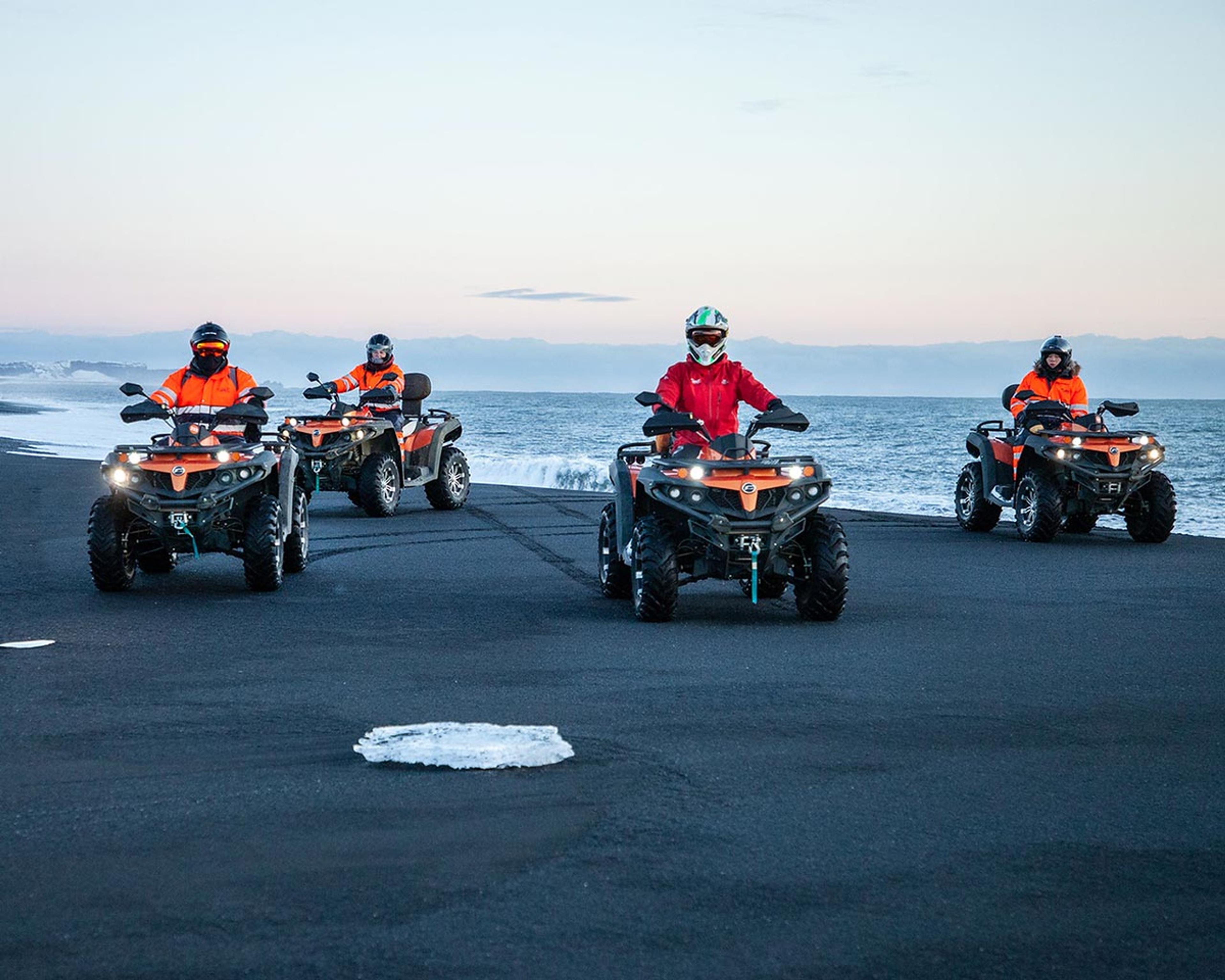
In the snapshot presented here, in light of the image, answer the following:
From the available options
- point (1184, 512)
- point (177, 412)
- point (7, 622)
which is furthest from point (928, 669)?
point (1184, 512)

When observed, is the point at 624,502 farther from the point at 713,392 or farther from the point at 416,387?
the point at 416,387

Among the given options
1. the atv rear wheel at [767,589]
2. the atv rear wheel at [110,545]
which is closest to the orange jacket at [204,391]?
the atv rear wheel at [110,545]

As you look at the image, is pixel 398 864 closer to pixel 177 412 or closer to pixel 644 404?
pixel 644 404

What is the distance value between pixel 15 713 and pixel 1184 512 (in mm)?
23264

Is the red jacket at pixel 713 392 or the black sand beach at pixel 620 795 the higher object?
the red jacket at pixel 713 392

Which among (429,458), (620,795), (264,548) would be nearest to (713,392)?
(264,548)

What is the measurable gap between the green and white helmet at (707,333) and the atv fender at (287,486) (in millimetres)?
3795

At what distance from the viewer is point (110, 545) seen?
39.3 feet

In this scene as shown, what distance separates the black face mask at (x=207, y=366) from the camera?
1334 centimetres

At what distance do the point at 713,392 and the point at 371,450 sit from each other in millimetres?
9956

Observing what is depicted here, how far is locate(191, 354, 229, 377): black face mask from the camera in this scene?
13344 millimetres

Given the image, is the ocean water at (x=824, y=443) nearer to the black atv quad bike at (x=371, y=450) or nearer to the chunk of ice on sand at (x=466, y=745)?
the black atv quad bike at (x=371, y=450)

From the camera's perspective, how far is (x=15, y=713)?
23.8 feet

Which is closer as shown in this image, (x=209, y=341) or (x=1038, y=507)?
(x=209, y=341)
